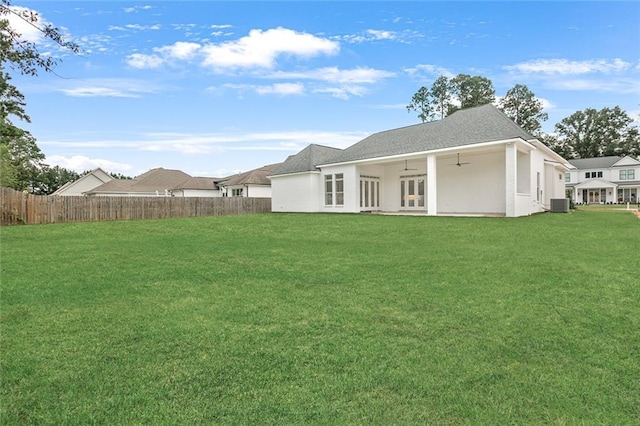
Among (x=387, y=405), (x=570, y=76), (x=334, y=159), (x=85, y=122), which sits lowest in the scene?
(x=387, y=405)

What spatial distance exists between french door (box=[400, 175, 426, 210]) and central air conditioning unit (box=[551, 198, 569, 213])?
22.1 feet

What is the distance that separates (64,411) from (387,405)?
206cm

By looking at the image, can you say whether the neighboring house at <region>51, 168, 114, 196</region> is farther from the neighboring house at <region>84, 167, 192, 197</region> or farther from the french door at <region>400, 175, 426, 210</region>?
the french door at <region>400, 175, 426, 210</region>

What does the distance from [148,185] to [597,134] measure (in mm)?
64278

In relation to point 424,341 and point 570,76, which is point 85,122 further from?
point 570,76

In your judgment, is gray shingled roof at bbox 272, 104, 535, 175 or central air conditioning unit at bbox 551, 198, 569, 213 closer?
gray shingled roof at bbox 272, 104, 535, 175

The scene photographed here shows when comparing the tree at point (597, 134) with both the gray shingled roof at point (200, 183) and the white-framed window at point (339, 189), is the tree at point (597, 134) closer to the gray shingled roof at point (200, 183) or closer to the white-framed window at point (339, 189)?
the white-framed window at point (339, 189)

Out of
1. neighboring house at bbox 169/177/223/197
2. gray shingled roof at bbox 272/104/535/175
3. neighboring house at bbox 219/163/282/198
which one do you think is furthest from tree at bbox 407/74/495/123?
neighboring house at bbox 169/177/223/197

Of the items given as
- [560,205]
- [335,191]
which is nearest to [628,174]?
[560,205]

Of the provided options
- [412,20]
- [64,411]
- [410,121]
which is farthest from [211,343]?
[410,121]

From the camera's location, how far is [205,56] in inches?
609

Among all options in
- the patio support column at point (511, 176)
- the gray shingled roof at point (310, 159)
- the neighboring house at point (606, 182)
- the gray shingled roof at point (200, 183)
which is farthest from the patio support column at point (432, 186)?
the neighboring house at point (606, 182)

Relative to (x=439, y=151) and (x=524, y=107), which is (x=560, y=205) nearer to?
(x=439, y=151)

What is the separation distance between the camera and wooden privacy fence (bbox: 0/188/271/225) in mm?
15625
